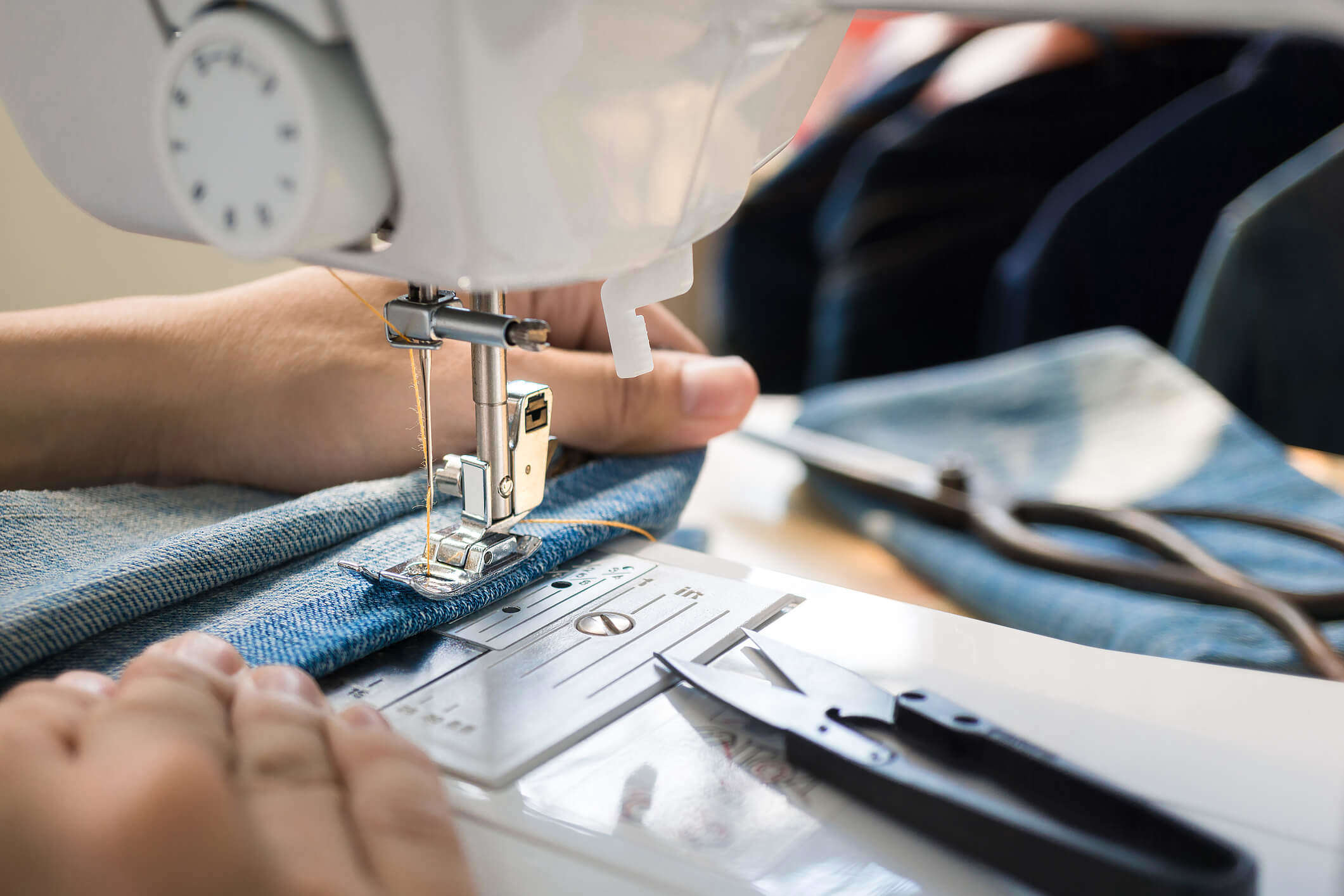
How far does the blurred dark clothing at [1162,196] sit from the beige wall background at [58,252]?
32.1 inches

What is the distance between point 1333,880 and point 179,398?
0.56 meters

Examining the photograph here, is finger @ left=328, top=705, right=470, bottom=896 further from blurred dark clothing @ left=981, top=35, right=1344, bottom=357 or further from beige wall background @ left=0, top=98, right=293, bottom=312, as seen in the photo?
blurred dark clothing @ left=981, top=35, right=1344, bottom=357

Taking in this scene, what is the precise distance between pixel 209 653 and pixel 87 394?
302mm

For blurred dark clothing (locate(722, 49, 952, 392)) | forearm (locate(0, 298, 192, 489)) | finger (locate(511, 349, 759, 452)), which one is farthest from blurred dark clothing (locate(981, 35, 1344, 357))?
forearm (locate(0, 298, 192, 489))

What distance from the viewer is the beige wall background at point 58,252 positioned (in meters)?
0.72

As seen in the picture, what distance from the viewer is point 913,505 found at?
0.67 meters

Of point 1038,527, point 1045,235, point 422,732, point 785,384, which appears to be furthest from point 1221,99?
point 422,732

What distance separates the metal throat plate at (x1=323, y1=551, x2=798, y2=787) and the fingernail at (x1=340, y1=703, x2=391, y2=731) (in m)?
0.02

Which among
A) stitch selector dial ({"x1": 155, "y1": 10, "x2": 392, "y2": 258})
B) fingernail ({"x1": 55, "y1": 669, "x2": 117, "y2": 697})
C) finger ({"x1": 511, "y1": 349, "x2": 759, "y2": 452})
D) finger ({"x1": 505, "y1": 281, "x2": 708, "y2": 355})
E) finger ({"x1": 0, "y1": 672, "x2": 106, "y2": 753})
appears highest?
stitch selector dial ({"x1": 155, "y1": 10, "x2": 392, "y2": 258})

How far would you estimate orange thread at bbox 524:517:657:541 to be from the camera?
19.0 inches

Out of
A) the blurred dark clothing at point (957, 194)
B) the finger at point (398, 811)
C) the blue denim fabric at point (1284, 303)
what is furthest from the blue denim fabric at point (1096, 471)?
the blurred dark clothing at point (957, 194)

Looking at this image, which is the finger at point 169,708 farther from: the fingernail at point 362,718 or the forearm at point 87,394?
the forearm at point 87,394

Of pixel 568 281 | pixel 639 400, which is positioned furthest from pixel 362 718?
pixel 639 400

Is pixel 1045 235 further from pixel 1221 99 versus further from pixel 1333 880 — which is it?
pixel 1333 880
